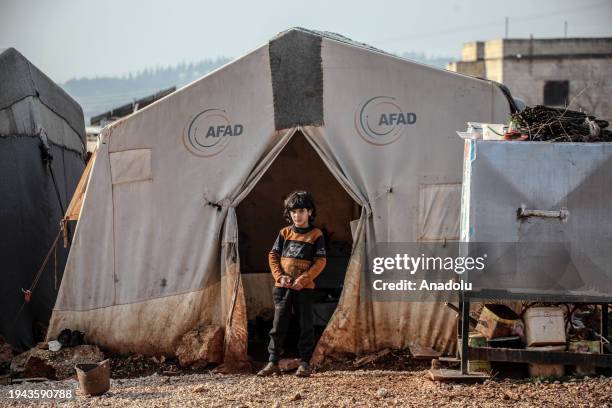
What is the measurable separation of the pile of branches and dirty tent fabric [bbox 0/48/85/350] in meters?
5.19


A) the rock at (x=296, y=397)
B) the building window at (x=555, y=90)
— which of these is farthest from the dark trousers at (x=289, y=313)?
the building window at (x=555, y=90)

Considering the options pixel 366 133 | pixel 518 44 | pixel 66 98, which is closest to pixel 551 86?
pixel 518 44

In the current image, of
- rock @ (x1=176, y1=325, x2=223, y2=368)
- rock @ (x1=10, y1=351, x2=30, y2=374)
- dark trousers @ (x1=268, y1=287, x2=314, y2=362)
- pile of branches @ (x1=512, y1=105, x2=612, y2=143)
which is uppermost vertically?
pile of branches @ (x1=512, y1=105, x2=612, y2=143)

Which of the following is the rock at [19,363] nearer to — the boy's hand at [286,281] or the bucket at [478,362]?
the boy's hand at [286,281]

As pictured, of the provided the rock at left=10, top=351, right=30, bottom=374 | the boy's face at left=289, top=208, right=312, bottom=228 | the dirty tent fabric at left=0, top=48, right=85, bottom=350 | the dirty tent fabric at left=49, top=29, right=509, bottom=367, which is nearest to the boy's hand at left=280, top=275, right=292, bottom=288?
the boy's face at left=289, top=208, right=312, bottom=228

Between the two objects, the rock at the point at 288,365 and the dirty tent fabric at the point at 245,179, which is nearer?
Result: the rock at the point at 288,365

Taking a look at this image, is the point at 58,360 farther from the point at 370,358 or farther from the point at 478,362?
the point at 478,362

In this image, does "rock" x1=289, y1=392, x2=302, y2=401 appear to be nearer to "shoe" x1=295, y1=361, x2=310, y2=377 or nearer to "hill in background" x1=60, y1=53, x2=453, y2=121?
"shoe" x1=295, y1=361, x2=310, y2=377

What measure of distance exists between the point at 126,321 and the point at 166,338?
1.40 ft

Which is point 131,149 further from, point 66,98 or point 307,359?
point 66,98

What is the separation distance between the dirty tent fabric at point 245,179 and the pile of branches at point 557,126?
1.23 meters

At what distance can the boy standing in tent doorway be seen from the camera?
7316mm

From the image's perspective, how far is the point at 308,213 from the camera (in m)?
7.41

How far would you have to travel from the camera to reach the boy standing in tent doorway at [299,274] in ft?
24.0
